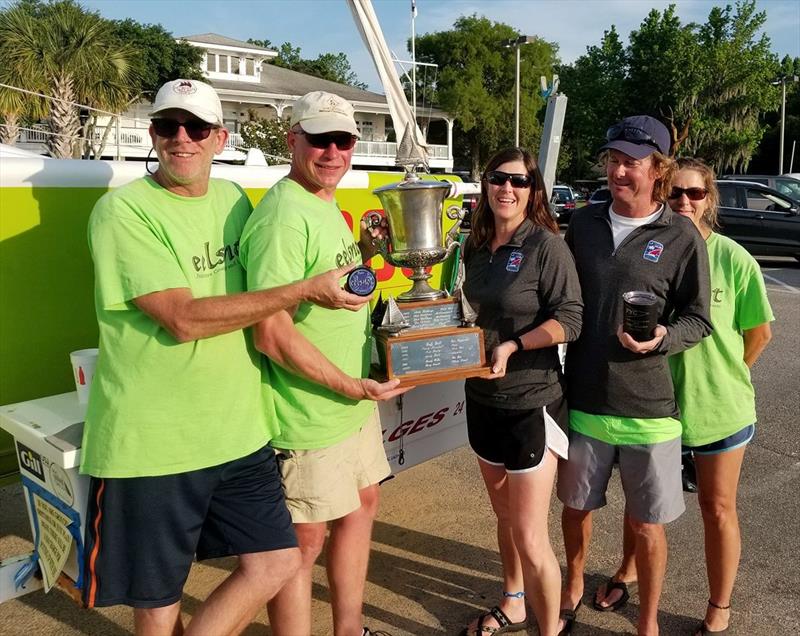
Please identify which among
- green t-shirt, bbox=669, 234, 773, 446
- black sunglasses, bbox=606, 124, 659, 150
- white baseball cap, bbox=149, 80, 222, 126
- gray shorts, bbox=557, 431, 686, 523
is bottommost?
gray shorts, bbox=557, 431, 686, 523

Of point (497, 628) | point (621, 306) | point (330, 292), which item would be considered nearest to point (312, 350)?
point (330, 292)

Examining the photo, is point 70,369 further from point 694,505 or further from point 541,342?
point 694,505

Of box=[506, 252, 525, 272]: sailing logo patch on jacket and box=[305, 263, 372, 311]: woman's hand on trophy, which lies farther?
box=[506, 252, 525, 272]: sailing logo patch on jacket

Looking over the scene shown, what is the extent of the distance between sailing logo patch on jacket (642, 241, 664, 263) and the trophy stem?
741 millimetres

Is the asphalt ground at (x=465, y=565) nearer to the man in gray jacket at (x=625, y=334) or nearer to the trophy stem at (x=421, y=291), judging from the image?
the man in gray jacket at (x=625, y=334)

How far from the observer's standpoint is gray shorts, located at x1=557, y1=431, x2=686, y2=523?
253cm

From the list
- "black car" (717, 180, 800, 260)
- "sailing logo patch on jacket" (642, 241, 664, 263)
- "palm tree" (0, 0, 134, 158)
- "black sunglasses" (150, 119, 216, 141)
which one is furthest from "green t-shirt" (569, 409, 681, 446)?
"palm tree" (0, 0, 134, 158)

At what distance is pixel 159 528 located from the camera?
1.97 m

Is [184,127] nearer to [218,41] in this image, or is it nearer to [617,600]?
[617,600]

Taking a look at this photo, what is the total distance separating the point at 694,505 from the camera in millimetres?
4086

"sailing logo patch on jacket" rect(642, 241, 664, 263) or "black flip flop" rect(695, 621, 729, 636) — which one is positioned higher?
"sailing logo patch on jacket" rect(642, 241, 664, 263)

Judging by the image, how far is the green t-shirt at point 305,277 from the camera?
80.5 inches

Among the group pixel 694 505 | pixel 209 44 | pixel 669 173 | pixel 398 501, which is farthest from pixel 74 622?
pixel 209 44

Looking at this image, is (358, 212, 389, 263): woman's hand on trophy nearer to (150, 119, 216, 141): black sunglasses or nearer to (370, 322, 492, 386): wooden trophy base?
(370, 322, 492, 386): wooden trophy base
